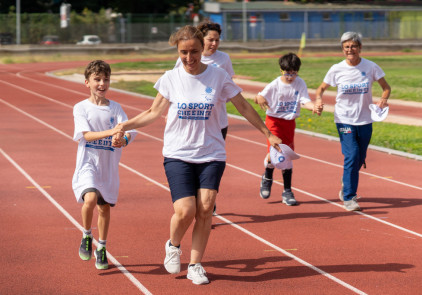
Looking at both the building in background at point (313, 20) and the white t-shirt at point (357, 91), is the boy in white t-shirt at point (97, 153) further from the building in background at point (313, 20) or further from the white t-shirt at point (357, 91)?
the building in background at point (313, 20)

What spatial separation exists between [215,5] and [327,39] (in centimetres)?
1001

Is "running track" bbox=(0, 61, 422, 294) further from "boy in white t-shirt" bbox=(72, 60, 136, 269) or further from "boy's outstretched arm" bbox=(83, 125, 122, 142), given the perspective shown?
"boy's outstretched arm" bbox=(83, 125, 122, 142)

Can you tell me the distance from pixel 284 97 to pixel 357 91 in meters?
0.84

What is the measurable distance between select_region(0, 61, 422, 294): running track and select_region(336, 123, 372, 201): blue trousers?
317mm

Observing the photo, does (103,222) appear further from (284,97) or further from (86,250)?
(284,97)

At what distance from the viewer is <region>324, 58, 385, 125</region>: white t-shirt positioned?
29.4 feet

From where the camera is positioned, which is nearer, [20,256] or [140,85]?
[20,256]

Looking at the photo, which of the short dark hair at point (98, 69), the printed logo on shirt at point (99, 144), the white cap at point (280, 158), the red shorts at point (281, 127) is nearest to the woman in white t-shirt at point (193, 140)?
the printed logo on shirt at point (99, 144)

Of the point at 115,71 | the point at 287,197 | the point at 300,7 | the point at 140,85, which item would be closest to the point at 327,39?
the point at 300,7

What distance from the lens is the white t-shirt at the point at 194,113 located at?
5.83m

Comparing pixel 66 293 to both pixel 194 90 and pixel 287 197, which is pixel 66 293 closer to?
pixel 194 90

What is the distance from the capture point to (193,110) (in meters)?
5.82

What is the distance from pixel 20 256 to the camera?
6.84 m

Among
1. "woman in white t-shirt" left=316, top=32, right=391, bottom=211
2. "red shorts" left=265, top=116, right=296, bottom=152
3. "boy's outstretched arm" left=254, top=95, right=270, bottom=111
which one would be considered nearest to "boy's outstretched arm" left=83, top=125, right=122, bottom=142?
"boy's outstretched arm" left=254, top=95, right=270, bottom=111
